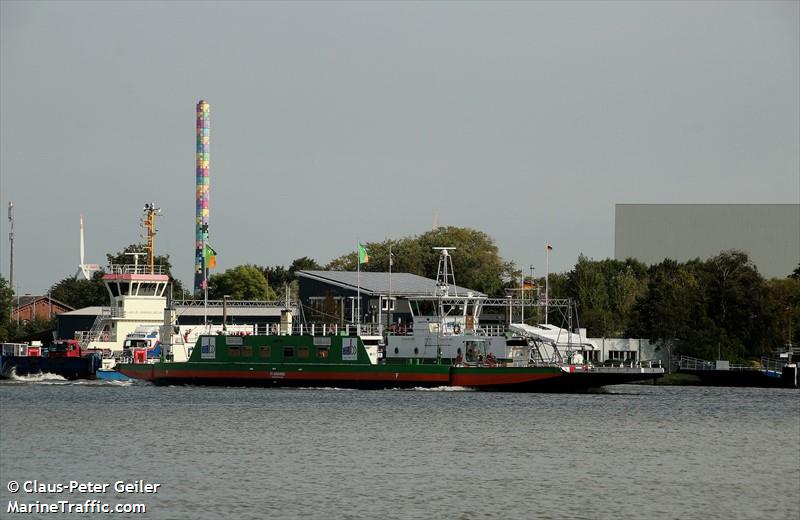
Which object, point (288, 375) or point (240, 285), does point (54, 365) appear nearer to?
point (288, 375)

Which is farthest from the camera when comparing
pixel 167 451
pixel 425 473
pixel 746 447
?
pixel 746 447

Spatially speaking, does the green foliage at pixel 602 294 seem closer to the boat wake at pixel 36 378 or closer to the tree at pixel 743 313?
the tree at pixel 743 313

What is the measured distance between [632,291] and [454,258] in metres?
24.4

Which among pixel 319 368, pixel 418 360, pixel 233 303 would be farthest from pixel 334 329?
pixel 233 303

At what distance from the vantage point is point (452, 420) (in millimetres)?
55688

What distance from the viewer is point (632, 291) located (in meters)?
111

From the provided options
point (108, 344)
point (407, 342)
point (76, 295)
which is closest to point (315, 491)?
point (407, 342)

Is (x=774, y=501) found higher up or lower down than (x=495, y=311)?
lower down

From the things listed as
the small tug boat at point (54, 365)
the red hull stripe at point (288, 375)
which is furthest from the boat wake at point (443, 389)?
the small tug boat at point (54, 365)

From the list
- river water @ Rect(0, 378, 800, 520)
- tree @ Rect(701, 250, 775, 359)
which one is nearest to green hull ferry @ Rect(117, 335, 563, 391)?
river water @ Rect(0, 378, 800, 520)

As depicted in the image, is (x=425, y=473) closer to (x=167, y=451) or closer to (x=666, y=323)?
(x=167, y=451)

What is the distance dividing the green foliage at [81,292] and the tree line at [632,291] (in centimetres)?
15

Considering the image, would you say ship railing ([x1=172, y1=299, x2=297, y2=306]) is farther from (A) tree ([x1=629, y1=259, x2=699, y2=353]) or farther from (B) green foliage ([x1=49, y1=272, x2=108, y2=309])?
(A) tree ([x1=629, y1=259, x2=699, y2=353])

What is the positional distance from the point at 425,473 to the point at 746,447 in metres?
14.4
